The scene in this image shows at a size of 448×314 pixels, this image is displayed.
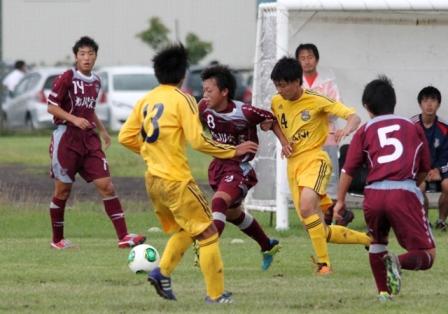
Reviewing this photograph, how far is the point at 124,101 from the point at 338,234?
2016 centimetres

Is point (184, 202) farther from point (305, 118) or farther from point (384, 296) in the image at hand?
point (305, 118)

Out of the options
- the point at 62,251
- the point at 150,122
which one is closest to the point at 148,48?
the point at 62,251

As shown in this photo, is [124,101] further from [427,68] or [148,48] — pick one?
[427,68]

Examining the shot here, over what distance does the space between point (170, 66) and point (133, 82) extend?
22.8m

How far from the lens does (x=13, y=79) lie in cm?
3212

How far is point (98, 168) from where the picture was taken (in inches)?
510

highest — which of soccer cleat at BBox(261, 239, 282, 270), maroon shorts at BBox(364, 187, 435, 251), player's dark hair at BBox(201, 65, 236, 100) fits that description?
player's dark hair at BBox(201, 65, 236, 100)

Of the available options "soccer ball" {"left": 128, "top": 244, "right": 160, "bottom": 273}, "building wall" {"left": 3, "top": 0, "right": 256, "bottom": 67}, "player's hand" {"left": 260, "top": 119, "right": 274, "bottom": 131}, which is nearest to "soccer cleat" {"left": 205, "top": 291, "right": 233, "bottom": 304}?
"soccer ball" {"left": 128, "top": 244, "right": 160, "bottom": 273}

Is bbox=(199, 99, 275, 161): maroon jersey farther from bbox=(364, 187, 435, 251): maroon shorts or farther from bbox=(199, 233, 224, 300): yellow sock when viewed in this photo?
bbox=(364, 187, 435, 251): maroon shorts

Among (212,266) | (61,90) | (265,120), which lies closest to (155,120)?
(212,266)

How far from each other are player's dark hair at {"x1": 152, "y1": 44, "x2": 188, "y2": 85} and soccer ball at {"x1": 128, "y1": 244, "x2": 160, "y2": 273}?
6.16 feet

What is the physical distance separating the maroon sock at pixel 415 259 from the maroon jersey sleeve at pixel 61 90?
450 centimetres

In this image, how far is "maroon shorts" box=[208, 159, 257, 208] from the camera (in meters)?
11.0

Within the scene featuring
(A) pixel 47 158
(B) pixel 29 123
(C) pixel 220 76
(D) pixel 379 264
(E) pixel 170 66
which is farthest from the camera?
(B) pixel 29 123
